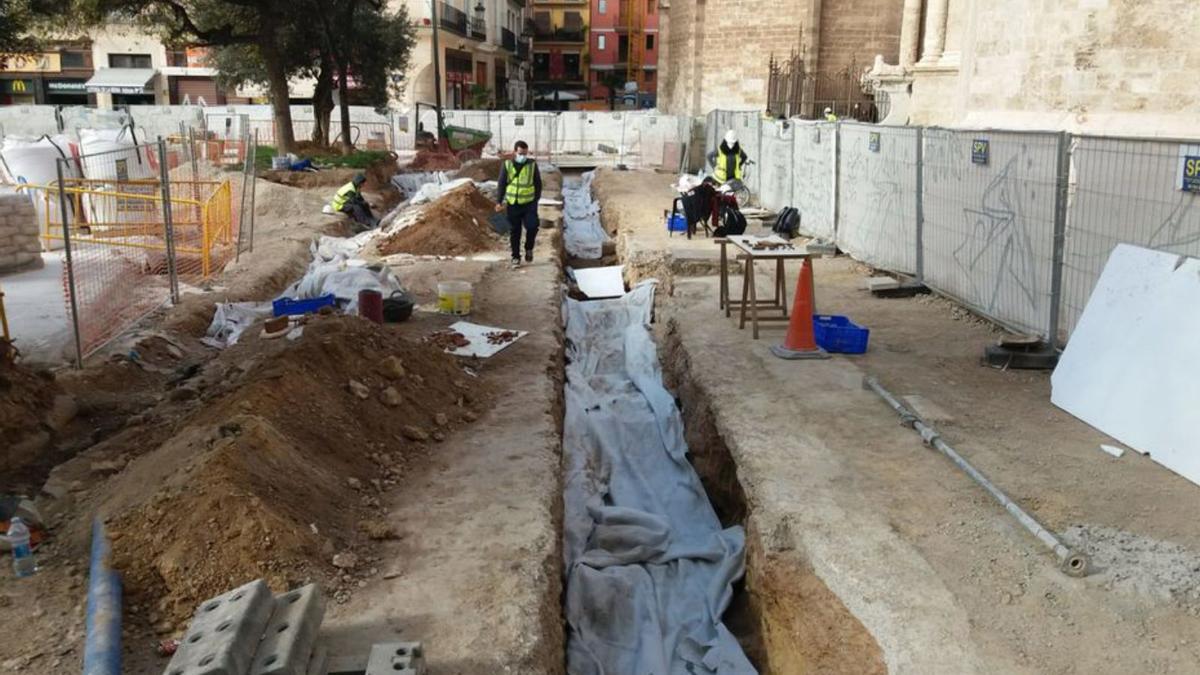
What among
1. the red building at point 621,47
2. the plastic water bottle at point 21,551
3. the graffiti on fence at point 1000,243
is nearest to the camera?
the plastic water bottle at point 21,551

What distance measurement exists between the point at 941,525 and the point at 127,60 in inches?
2041

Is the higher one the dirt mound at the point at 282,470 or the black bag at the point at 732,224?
the black bag at the point at 732,224

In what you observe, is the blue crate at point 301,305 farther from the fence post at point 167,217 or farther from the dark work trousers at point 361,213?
the dark work trousers at point 361,213

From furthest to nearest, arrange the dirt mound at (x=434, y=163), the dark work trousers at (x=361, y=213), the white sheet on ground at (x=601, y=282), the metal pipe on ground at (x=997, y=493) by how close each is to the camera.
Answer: the dirt mound at (x=434, y=163) → the dark work trousers at (x=361, y=213) → the white sheet on ground at (x=601, y=282) → the metal pipe on ground at (x=997, y=493)

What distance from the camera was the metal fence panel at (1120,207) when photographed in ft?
21.9

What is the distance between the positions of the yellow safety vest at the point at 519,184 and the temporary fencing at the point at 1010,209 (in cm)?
462

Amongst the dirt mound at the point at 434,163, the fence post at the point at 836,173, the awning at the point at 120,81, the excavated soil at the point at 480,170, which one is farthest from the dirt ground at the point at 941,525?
the awning at the point at 120,81

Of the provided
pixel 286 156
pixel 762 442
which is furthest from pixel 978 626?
pixel 286 156

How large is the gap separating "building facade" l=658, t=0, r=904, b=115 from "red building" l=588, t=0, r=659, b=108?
45.0 meters

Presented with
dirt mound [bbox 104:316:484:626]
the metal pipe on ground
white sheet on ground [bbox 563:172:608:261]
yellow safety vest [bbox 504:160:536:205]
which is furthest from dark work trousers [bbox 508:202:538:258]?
the metal pipe on ground

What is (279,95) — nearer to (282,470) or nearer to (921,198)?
(921,198)

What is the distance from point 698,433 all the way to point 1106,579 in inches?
141

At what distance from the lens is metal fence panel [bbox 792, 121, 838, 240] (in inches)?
573

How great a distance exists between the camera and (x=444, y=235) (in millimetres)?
14359
